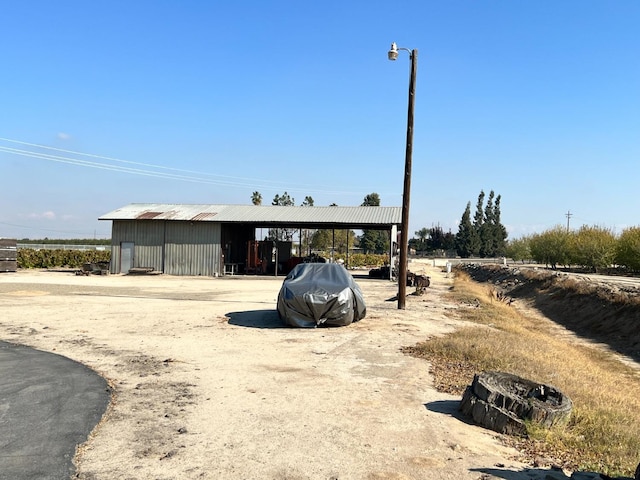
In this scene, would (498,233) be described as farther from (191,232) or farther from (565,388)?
(565,388)

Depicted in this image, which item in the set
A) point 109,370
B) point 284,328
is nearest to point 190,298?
point 284,328

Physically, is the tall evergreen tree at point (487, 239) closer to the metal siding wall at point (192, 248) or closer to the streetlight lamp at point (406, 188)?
the metal siding wall at point (192, 248)

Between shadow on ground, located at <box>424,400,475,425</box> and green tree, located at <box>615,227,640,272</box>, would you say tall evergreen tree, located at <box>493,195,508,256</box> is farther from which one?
shadow on ground, located at <box>424,400,475,425</box>

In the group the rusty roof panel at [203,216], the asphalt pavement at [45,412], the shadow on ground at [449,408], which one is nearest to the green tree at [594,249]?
the rusty roof panel at [203,216]

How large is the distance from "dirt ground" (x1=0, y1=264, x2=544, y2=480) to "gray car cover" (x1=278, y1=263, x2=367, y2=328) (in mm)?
447

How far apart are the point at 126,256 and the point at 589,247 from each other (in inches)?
1639

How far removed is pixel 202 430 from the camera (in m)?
5.51

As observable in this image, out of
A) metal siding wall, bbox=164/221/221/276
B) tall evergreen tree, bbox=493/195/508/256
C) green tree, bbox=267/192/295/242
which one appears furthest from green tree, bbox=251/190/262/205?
tall evergreen tree, bbox=493/195/508/256

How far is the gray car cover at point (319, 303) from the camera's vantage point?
12695 mm

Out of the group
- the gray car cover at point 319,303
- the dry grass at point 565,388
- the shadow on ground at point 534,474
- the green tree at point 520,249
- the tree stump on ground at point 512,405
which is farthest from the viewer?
the green tree at point 520,249

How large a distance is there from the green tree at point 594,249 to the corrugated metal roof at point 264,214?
23.3 metres

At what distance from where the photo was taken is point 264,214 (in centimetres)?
3869

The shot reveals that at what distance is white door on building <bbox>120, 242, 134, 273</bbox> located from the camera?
37.3m

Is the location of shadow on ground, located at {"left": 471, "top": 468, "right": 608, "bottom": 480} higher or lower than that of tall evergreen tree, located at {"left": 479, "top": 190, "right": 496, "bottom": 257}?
lower
